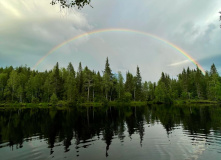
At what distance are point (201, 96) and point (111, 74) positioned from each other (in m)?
65.5

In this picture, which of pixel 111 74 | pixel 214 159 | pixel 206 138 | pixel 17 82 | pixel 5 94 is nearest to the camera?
pixel 214 159

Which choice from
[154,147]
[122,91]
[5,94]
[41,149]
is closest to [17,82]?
[5,94]

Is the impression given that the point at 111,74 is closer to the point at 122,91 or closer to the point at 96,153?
the point at 122,91

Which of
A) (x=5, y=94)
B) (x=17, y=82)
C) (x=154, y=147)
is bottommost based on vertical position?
(x=154, y=147)

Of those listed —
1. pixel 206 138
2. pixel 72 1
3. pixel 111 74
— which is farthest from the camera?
pixel 111 74

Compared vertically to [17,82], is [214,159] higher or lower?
lower

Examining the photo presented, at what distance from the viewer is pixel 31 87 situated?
266ft

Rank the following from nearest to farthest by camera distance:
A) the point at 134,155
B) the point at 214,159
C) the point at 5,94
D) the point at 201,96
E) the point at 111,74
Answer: the point at 214,159 → the point at 134,155 → the point at 5,94 → the point at 111,74 → the point at 201,96

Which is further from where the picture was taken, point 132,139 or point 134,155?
point 132,139

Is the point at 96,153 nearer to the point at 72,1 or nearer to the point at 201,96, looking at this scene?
the point at 72,1

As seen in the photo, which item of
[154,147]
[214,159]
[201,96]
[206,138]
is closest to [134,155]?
[154,147]

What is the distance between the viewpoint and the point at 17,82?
3238 inches

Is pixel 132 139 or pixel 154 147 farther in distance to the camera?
pixel 132 139

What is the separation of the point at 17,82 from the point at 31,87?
9224mm
